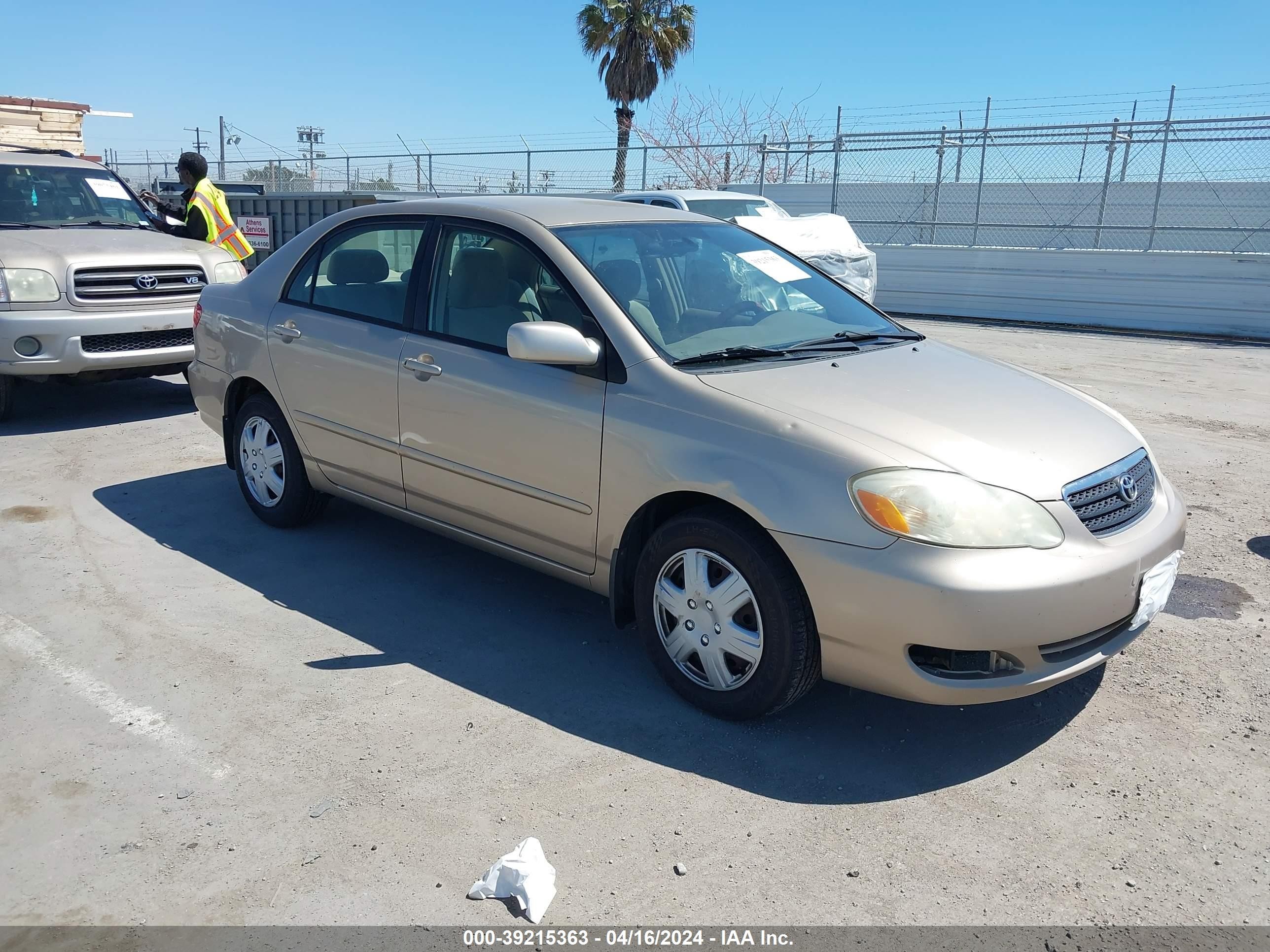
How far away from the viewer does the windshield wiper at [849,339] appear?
3.99 metres

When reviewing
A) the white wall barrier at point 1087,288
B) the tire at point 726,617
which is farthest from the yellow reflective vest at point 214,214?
the white wall barrier at point 1087,288

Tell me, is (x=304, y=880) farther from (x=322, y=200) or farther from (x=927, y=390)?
(x=322, y=200)

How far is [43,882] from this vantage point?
106 inches

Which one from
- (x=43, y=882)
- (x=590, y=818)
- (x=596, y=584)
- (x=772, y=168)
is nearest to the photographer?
(x=43, y=882)

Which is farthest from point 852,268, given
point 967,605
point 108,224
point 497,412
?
point 967,605

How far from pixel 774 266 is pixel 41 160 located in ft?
24.0

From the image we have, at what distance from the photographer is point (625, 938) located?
8.25ft

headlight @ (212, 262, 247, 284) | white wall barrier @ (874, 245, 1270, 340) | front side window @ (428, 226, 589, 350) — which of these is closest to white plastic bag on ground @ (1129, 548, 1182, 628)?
front side window @ (428, 226, 589, 350)

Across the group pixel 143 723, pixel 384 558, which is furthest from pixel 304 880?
pixel 384 558

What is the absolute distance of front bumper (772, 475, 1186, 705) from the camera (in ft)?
9.74

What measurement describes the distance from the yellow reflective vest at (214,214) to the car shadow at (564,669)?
13.6 feet

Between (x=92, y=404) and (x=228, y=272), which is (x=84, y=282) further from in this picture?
(x=92, y=404)

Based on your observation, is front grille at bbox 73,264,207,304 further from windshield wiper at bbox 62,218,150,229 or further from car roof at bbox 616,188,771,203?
car roof at bbox 616,188,771,203

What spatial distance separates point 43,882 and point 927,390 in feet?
10.1
